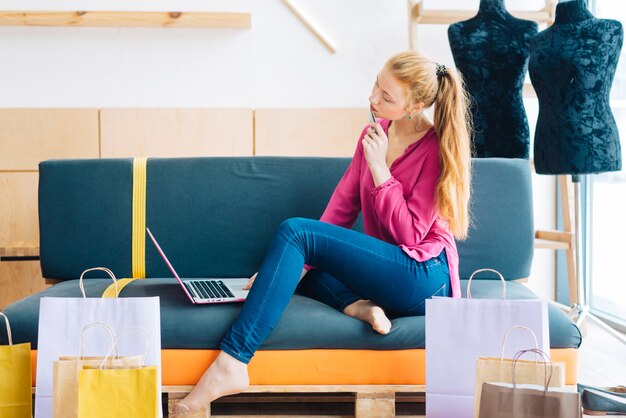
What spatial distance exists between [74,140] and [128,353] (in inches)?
87.2

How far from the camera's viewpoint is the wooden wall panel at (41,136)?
3.66 meters

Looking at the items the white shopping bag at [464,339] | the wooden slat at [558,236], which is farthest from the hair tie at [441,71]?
the wooden slat at [558,236]

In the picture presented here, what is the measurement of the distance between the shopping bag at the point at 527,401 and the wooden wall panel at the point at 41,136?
277 cm

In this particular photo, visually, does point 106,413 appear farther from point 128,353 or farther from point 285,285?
point 285,285

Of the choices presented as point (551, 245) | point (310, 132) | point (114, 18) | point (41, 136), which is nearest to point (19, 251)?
point (41, 136)

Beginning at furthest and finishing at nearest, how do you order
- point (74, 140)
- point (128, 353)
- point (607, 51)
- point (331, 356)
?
point (74, 140)
point (607, 51)
point (331, 356)
point (128, 353)

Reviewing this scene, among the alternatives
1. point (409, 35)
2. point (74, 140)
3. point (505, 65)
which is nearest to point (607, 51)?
point (505, 65)

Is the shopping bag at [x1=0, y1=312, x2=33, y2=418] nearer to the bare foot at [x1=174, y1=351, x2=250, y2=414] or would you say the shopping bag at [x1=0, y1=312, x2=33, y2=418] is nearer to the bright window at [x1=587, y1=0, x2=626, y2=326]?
the bare foot at [x1=174, y1=351, x2=250, y2=414]

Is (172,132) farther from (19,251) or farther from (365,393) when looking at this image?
(365,393)

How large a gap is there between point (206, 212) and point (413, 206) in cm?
81

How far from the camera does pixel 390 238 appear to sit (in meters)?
2.10

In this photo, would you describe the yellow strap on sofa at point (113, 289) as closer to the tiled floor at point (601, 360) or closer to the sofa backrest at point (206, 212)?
the sofa backrest at point (206, 212)

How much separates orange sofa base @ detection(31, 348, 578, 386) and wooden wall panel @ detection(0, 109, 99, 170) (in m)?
2.01

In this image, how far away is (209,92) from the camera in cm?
397
